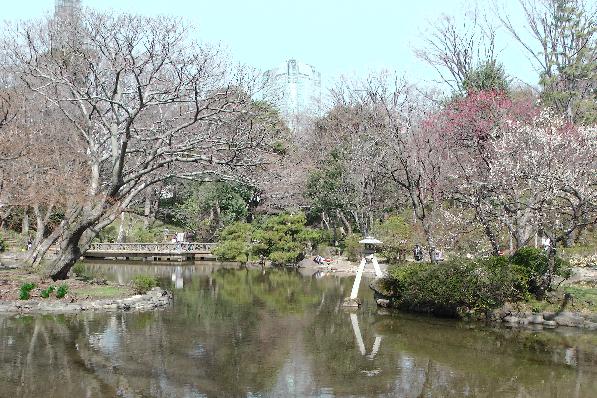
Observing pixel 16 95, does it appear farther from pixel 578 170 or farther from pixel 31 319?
pixel 578 170

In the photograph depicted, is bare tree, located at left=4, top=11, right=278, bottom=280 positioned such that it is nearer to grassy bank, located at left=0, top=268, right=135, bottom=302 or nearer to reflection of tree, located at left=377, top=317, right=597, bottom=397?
grassy bank, located at left=0, top=268, right=135, bottom=302

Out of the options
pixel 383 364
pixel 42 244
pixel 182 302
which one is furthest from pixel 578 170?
pixel 42 244

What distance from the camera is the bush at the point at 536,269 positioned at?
A: 1532 centimetres

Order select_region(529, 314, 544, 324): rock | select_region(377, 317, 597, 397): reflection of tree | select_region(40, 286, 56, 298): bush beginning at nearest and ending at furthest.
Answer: select_region(377, 317, 597, 397): reflection of tree → select_region(529, 314, 544, 324): rock → select_region(40, 286, 56, 298): bush

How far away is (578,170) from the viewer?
52.9ft

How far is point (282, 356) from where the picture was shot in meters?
11.4

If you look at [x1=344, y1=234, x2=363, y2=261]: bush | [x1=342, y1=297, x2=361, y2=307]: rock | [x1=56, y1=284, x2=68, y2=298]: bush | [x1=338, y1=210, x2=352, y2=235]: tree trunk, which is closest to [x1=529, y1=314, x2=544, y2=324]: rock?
[x1=342, y1=297, x2=361, y2=307]: rock

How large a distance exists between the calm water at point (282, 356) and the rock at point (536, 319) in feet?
2.20

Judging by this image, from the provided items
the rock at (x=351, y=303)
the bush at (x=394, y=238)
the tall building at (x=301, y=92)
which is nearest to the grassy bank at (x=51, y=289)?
the rock at (x=351, y=303)

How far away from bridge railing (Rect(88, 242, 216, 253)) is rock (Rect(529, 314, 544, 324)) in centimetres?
2406

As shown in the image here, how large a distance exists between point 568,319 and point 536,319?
792 mm

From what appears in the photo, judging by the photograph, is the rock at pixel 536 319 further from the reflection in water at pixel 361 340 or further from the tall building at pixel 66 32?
the tall building at pixel 66 32

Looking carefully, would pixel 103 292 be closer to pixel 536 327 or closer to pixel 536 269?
pixel 536 327

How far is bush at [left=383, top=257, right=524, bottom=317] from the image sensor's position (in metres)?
15.0
